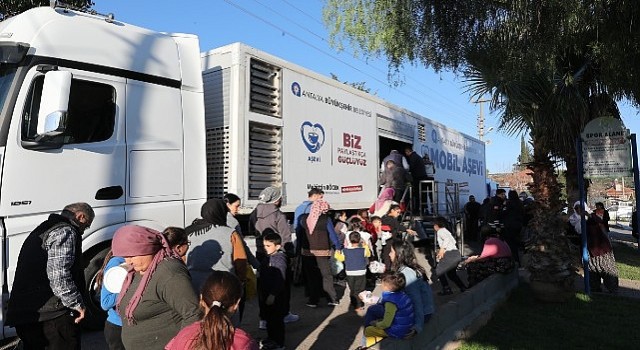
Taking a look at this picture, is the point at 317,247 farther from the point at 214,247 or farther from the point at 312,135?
the point at 214,247

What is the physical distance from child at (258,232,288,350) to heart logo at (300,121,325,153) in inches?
103

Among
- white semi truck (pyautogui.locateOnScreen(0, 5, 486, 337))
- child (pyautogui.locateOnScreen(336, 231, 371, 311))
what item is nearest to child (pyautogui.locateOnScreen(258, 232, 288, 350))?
white semi truck (pyautogui.locateOnScreen(0, 5, 486, 337))

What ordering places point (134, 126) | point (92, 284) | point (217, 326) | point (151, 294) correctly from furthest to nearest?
1. point (134, 126)
2. point (92, 284)
3. point (151, 294)
4. point (217, 326)

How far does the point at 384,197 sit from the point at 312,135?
237cm

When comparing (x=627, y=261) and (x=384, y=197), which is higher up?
(x=384, y=197)

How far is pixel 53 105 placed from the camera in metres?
4.21

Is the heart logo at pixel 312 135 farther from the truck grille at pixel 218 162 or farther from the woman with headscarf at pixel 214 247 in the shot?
the woman with headscarf at pixel 214 247

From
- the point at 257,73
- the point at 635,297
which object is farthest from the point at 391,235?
the point at 635,297

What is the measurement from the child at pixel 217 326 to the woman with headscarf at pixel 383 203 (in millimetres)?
6545

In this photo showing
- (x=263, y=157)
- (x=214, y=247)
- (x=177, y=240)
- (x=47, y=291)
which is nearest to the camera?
(x=47, y=291)

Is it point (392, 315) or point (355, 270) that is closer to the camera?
point (392, 315)

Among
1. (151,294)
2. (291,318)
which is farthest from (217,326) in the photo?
(291,318)

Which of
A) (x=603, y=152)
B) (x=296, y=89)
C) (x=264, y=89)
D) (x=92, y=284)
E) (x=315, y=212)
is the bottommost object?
(x=92, y=284)

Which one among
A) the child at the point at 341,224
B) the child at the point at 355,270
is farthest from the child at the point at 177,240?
the child at the point at 341,224
